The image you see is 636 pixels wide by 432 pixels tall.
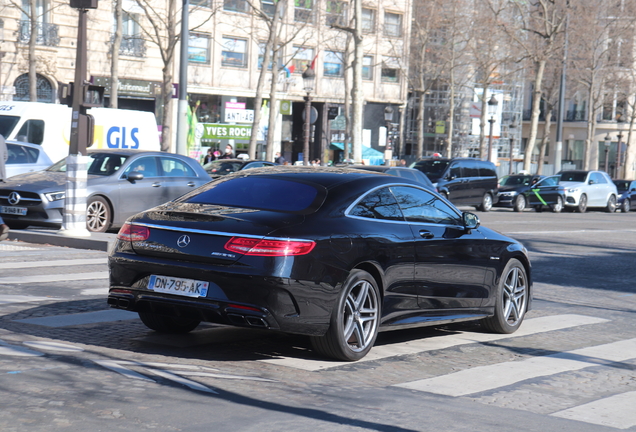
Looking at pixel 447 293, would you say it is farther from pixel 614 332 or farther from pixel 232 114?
pixel 232 114

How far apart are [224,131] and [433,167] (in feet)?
54.3

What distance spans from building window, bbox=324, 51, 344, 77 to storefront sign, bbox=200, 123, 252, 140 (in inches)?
268

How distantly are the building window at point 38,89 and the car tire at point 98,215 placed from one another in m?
25.1

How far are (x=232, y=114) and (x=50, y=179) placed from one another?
31.9 meters

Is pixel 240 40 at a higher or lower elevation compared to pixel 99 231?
higher

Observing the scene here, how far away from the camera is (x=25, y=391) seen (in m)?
5.29

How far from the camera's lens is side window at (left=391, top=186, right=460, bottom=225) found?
759 centimetres

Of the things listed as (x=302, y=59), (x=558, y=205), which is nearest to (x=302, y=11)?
(x=302, y=59)

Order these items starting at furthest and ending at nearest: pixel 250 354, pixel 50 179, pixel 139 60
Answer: pixel 139 60 → pixel 50 179 → pixel 250 354

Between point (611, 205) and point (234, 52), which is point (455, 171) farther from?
point (234, 52)

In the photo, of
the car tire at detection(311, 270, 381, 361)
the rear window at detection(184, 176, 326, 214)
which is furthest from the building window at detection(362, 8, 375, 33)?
the car tire at detection(311, 270, 381, 361)

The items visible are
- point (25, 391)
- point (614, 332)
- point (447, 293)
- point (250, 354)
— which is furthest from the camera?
point (614, 332)

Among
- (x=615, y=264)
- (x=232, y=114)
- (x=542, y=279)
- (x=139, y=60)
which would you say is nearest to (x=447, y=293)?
(x=542, y=279)

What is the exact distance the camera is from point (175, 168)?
1766 centimetres
